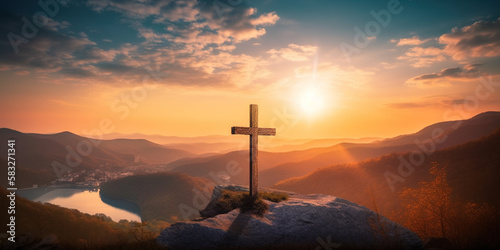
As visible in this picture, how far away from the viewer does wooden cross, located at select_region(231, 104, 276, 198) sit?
12914 millimetres

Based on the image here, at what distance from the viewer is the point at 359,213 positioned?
1205 centimetres

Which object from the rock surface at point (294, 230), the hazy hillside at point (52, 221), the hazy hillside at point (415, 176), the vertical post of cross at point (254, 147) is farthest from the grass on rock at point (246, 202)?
the hazy hillside at point (52, 221)

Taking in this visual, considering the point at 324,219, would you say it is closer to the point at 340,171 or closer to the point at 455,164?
the point at 455,164

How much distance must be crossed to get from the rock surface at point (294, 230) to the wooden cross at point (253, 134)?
1.35 meters

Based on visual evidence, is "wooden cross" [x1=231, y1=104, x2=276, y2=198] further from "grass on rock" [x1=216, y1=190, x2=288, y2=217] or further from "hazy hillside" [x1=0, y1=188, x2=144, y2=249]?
"hazy hillside" [x1=0, y1=188, x2=144, y2=249]

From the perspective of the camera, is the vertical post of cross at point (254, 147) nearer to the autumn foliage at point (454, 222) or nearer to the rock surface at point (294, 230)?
the rock surface at point (294, 230)

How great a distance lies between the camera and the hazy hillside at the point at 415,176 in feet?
153

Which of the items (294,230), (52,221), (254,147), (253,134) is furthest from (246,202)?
(52,221)

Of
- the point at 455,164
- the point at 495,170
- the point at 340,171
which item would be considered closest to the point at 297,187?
the point at 340,171

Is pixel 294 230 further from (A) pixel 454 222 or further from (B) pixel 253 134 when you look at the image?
(A) pixel 454 222

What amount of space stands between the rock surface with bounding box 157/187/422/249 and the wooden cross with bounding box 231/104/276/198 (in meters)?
1.35

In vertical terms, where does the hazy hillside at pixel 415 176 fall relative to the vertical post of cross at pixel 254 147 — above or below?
below

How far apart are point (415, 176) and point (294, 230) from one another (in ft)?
253

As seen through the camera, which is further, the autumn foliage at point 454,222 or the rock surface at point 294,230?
the autumn foliage at point 454,222
